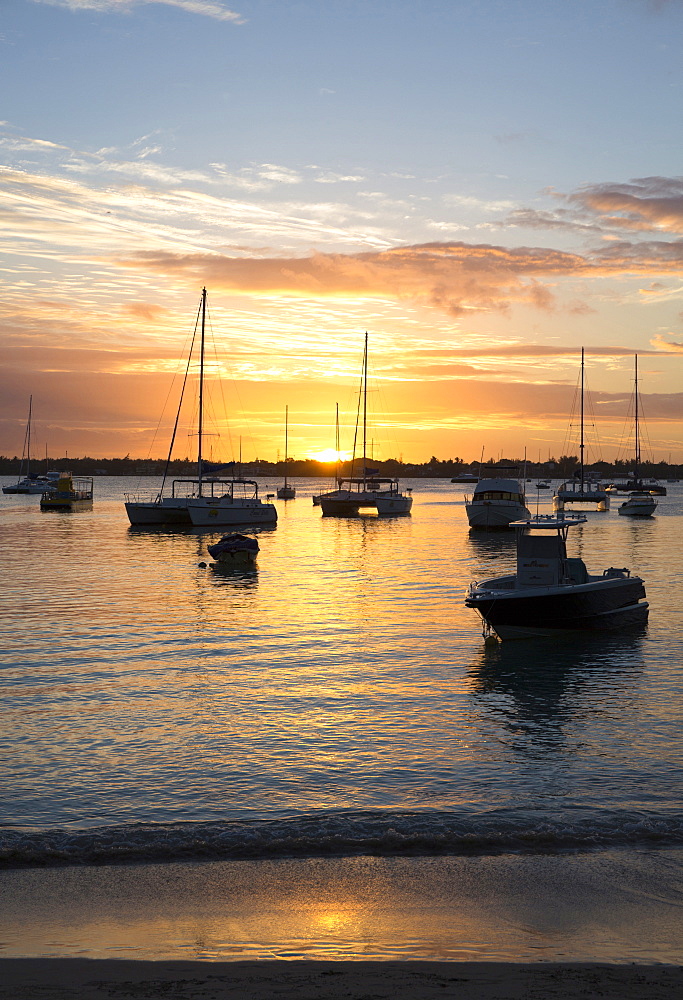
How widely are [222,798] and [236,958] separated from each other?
5083 millimetres

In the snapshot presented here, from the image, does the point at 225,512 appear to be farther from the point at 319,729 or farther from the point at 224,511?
the point at 319,729

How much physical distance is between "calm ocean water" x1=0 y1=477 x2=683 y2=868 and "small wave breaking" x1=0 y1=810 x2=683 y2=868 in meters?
0.03

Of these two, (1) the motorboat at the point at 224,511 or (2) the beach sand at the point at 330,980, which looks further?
(1) the motorboat at the point at 224,511

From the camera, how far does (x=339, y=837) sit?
35.2ft

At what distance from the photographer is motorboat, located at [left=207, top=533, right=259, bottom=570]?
46.4m

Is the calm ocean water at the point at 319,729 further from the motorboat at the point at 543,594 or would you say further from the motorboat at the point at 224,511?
the motorboat at the point at 224,511

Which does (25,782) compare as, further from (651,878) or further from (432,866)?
(651,878)

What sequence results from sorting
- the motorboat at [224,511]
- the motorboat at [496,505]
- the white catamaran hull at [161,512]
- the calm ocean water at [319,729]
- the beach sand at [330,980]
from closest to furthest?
the beach sand at [330,980] → the calm ocean water at [319,729] → the motorboat at [224,511] → the motorboat at [496,505] → the white catamaran hull at [161,512]

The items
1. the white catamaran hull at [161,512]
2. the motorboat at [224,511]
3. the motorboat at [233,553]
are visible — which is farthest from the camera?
the white catamaran hull at [161,512]

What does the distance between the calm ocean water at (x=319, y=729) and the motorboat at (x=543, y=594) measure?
72cm

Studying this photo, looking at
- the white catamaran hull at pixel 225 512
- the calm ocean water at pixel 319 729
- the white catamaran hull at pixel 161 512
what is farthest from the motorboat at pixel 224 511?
the calm ocean water at pixel 319 729

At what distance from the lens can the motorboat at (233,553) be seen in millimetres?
46438

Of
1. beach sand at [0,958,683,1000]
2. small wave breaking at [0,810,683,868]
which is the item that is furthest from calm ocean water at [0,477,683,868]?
beach sand at [0,958,683,1000]

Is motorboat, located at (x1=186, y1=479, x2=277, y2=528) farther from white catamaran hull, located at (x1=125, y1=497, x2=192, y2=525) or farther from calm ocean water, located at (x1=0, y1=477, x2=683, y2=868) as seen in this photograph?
calm ocean water, located at (x1=0, y1=477, x2=683, y2=868)
